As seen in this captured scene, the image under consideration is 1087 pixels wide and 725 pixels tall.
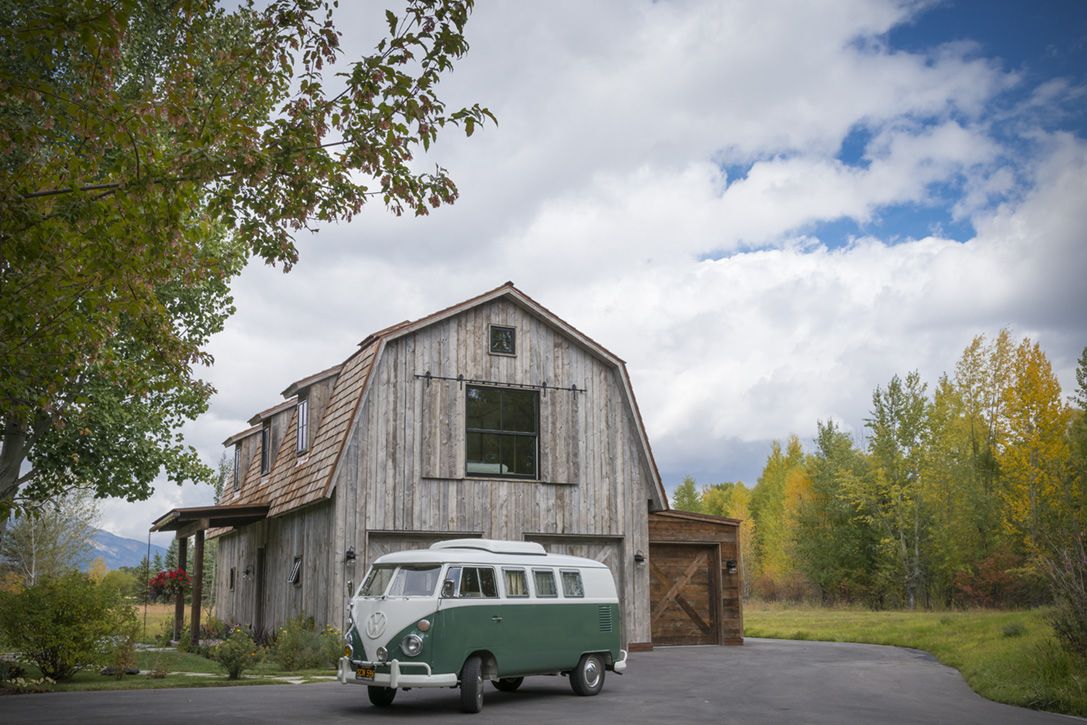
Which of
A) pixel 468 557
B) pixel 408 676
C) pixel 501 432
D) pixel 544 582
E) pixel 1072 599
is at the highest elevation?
pixel 501 432

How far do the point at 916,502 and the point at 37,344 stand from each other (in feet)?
140

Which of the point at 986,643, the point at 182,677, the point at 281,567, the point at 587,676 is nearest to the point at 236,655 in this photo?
the point at 182,677

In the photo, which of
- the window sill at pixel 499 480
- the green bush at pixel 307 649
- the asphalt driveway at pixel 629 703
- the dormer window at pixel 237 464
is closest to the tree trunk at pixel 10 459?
the green bush at pixel 307 649

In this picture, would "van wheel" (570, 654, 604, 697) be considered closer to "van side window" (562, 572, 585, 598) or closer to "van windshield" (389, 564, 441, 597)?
"van side window" (562, 572, 585, 598)

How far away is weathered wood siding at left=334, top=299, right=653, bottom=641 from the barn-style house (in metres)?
0.03

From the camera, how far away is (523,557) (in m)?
13.3

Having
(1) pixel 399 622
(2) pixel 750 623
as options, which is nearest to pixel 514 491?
(1) pixel 399 622

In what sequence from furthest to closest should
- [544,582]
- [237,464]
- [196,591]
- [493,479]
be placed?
[237,464]
[196,591]
[493,479]
[544,582]

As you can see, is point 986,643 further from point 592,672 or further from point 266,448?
point 266,448

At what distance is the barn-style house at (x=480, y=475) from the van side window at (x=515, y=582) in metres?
6.61

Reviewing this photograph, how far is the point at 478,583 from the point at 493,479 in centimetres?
818

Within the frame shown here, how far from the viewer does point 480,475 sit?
20.6m

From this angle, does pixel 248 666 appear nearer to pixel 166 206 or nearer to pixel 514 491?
pixel 514 491

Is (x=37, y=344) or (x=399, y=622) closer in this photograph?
(x=37, y=344)
